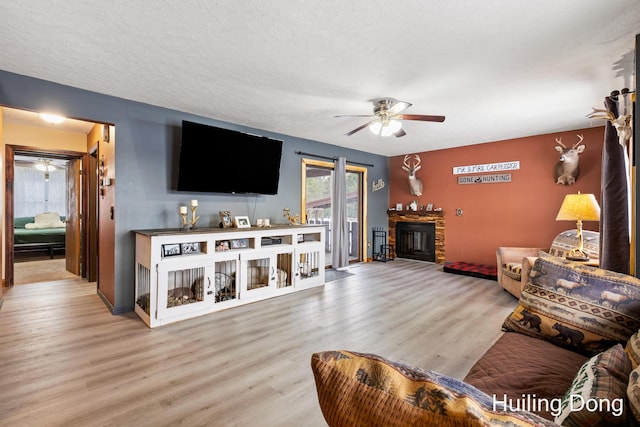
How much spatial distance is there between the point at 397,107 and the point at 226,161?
2273mm

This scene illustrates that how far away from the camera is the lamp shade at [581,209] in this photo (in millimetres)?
3285

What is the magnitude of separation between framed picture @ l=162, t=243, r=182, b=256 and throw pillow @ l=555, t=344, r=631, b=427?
326 cm

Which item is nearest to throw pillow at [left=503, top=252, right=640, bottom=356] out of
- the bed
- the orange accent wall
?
the orange accent wall

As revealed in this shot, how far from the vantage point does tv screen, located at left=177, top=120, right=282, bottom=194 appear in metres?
3.65

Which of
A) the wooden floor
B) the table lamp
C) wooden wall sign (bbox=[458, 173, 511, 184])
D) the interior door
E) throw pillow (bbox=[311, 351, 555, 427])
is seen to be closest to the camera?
throw pillow (bbox=[311, 351, 555, 427])

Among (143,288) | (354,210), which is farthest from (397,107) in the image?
(354,210)

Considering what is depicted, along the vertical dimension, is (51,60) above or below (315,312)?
above

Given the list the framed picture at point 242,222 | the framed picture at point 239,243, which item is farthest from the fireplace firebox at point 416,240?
the framed picture at point 239,243

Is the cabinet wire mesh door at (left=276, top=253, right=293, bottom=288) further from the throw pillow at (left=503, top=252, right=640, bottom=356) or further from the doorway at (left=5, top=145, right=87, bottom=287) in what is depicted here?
the doorway at (left=5, top=145, right=87, bottom=287)

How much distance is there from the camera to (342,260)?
5.91 m

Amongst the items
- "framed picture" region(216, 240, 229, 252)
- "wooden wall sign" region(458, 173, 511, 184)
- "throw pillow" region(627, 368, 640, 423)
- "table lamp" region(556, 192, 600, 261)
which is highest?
"wooden wall sign" region(458, 173, 511, 184)

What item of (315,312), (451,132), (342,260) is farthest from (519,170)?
(315,312)

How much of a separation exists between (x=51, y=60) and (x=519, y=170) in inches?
252

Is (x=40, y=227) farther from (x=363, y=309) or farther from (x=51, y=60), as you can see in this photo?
(x=363, y=309)
